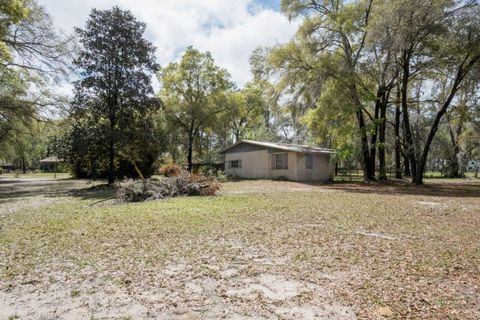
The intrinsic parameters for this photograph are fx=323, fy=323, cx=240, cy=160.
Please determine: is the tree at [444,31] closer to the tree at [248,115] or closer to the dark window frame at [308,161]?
the dark window frame at [308,161]

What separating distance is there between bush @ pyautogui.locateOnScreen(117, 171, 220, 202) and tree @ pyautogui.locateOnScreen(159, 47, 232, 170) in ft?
55.4

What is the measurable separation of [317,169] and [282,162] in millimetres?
2683

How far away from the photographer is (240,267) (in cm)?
413

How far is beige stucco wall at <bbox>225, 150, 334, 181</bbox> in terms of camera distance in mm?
21859

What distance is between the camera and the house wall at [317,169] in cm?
2193

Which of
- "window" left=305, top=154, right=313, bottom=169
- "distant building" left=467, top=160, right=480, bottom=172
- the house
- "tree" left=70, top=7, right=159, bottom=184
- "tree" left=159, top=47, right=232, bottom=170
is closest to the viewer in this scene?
"tree" left=70, top=7, right=159, bottom=184

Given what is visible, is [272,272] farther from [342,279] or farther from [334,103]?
[334,103]

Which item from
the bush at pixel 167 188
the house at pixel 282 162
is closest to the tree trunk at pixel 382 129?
the house at pixel 282 162

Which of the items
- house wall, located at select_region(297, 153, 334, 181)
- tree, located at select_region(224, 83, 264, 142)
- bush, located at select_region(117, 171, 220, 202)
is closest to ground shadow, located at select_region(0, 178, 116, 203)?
bush, located at select_region(117, 171, 220, 202)

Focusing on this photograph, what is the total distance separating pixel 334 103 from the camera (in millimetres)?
19656

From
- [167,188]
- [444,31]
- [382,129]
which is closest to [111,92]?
[167,188]

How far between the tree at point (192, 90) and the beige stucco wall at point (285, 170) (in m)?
5.94

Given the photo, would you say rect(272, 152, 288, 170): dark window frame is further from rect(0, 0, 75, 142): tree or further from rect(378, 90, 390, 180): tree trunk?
rect(0, 0, 75, 142): tree

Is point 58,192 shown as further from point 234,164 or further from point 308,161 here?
point 308,161
